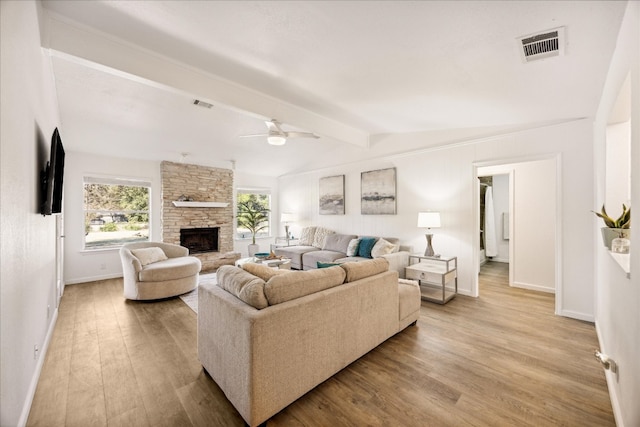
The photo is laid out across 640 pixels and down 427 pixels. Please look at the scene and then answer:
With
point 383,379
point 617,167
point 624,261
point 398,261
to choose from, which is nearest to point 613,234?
point 624,261

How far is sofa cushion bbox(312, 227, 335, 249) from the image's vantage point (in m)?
6.26

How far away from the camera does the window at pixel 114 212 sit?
17.0 ft

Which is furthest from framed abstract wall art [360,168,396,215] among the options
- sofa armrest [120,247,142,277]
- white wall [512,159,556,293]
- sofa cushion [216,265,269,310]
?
sofa armrest [120,247,142,277]

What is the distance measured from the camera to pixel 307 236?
6.68m

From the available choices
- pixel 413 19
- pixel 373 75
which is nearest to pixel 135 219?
pixel 373 75

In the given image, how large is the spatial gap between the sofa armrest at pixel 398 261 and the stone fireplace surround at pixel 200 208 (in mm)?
4222

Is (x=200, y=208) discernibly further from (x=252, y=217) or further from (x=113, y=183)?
(x=113, y=183)

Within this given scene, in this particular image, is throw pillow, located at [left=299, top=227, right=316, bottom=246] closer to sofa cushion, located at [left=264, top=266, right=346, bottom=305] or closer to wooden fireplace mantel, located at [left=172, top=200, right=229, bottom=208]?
wooden fireplace mantel, located at [left=172, top=200, right=229, bottom=208]

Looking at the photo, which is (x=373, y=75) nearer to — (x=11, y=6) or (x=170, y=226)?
(x=11, y=6)

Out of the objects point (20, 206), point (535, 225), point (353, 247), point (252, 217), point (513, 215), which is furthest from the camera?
point (252, 217)

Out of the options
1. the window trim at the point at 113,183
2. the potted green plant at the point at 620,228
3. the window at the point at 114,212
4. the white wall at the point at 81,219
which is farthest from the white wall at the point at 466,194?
the white wall at the point at 81,219

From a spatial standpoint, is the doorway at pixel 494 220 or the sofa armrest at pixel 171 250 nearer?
the sofa armrest at pixel 171 250

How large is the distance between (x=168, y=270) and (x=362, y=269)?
3158 mm

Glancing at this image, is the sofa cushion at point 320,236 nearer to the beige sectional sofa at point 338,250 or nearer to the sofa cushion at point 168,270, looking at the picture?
the beige sectional sofa at point 338,250
